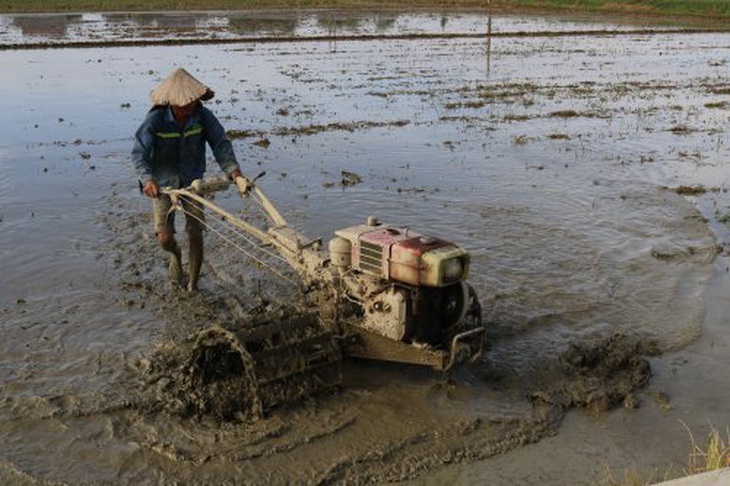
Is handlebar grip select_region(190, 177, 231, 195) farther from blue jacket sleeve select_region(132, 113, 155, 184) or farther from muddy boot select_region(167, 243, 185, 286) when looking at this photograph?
muddy boot select_region(167, 243, 185, 286)

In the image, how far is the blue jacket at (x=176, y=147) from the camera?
658 cm

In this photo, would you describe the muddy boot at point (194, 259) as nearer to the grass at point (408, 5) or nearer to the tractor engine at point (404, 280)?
the tractor engine at point (404, 280)

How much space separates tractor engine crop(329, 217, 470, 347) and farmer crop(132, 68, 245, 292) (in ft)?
5.52

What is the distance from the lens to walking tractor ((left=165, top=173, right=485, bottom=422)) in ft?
16.4

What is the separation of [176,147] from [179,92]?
0.60m

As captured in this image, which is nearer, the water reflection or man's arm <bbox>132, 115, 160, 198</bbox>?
man's arm <bbox>132, 115, 160, 198</bbox>

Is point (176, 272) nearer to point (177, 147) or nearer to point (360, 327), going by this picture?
point (177, 147)

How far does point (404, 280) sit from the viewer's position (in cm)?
500

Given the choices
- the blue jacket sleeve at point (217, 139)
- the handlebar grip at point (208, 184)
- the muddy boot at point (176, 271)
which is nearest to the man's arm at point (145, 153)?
the handlebar grip at point (208, 184)

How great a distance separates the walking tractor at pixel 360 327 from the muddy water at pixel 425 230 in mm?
321

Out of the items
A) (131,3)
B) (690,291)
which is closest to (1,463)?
(690,291)

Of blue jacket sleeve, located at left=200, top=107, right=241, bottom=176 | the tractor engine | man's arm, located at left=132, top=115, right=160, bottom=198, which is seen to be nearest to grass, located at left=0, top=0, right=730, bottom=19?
blue jacket sleeve, located at left=200, top=107, right=241, bottom=176

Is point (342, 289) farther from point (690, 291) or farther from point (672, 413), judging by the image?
point (690, 291)

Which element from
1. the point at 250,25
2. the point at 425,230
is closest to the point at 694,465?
the point at 425,230
